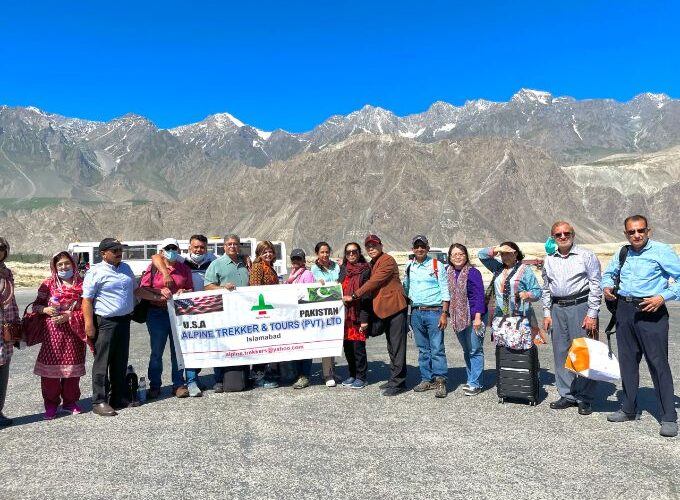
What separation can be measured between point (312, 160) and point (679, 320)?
345 feet

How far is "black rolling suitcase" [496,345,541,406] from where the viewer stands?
699 cm

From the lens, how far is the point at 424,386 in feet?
25.6

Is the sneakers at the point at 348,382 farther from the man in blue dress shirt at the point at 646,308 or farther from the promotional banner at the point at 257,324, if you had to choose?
the man in blue dress shirt at the point at 646,308

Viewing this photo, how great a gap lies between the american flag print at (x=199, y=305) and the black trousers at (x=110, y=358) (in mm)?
919

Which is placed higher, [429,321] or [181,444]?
[429,321]

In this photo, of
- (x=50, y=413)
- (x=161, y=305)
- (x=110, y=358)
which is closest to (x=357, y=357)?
(x=161, y=305)

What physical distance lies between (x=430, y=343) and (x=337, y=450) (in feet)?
8.77

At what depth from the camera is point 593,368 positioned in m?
6.25

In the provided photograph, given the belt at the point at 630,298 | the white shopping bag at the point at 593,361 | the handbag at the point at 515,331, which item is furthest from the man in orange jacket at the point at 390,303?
the belt at the point at 630,298

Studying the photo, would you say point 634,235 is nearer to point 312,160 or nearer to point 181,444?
point 181,444

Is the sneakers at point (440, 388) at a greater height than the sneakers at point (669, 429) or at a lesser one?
greater

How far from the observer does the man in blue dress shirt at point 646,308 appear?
5926 millimetres

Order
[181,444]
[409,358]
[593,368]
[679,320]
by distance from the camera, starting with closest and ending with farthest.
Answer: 1. [181,444]
2. [593,368]
3. [409,358]
4. [679,320]

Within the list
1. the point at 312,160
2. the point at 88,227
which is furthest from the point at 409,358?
the point at 88,227
